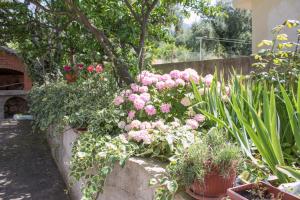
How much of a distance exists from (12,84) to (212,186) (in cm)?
1489

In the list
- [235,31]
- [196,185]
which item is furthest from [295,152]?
[235,31]

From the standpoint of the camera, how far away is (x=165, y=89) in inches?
145

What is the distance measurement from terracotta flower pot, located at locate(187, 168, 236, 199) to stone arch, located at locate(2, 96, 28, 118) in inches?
546

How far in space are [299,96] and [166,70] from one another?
5581mm

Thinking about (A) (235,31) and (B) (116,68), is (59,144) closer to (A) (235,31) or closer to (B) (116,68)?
(B) (116,68)

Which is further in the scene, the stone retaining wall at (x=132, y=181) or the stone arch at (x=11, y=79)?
the stone arch at (x=11, y=79)

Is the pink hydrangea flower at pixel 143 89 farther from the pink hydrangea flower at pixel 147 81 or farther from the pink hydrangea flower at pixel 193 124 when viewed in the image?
the pink hydrangea flower at pixel 193 124

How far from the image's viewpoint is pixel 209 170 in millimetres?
2135

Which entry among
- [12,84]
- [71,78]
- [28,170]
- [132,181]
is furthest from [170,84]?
[12,84]

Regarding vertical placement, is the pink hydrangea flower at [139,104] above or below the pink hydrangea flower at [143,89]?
Result: below

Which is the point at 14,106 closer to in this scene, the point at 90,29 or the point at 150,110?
the point at 90,29

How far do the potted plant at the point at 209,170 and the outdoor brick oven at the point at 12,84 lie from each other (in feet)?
41.5

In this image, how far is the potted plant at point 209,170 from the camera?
7.00 ft

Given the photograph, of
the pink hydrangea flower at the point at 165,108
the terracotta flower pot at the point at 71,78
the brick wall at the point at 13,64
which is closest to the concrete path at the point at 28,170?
the terracotta flower pot at the point at 71,78
